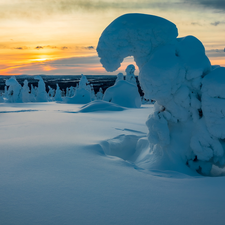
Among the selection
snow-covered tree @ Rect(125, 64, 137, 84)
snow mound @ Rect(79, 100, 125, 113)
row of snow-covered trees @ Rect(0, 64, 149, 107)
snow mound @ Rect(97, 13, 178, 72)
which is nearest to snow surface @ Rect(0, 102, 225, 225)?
snow mound @ Rect(97, 13, 178, 72)

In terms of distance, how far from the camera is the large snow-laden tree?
3799 millimetres

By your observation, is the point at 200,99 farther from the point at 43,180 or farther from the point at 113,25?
the point at 43,180

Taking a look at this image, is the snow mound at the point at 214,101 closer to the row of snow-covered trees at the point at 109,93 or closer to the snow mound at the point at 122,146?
the snow mound at the point at 122,146

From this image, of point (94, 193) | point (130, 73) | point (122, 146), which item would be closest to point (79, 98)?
point (130, 73)

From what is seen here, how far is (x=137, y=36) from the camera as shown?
3.97m

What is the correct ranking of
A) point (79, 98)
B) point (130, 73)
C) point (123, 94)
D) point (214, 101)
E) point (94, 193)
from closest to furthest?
point (94, 193) < point (214, 101) < point (123, 94) < point (130, 73) < point (79, 98)

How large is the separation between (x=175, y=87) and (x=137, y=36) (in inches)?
50.7

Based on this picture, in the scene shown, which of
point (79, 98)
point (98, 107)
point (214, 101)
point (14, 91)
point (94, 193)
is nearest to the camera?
point (94, 193)

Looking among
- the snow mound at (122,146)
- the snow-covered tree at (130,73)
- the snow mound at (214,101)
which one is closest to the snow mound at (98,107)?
the snow mound at (122,146)

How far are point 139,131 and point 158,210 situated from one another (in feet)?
14.9

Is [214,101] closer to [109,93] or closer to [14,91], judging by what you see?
[109,93]

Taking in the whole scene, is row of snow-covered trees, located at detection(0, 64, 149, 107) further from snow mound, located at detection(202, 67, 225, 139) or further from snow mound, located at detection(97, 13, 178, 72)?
snow mound, located at detection(202, 67, 225, 139)

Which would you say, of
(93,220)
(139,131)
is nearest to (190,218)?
(93,220)

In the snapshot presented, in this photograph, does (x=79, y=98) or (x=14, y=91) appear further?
(x=14, y=91)
